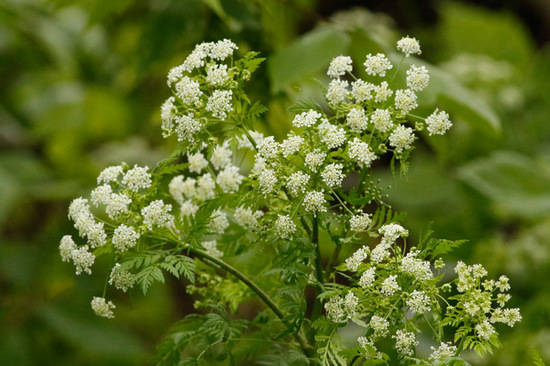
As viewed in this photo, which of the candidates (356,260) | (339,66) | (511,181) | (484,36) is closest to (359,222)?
(356,260)

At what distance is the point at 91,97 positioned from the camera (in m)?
3.52

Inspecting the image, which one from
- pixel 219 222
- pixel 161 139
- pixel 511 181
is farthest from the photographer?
pixel 161 139

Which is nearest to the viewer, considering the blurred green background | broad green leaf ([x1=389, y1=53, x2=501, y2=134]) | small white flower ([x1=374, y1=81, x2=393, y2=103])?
small white flower ([x1=374, y1=81, x2=393, y2=103])

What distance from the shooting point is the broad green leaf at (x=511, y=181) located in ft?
8.55

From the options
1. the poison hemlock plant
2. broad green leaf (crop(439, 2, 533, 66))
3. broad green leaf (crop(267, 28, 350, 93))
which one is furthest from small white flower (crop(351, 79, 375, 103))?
broad green leaf (crop(439, 2, 533, 66))

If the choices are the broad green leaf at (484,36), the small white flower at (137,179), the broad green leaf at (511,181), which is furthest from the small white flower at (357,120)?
the broad green leaf at (484,36)

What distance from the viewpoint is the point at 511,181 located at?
2.68 meters

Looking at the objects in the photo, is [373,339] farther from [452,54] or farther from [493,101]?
[452,54]

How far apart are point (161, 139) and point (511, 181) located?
190 centimetres

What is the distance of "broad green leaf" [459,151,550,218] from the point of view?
2.61 meters

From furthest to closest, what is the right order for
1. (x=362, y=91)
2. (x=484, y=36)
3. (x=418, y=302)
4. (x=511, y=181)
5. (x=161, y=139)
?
(x=484, y=36), (x=161, y=139), (x=511, y=181), (x=362, y=91), (x=418, y=302)

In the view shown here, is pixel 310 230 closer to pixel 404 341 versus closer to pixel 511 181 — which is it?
pixel 404 341

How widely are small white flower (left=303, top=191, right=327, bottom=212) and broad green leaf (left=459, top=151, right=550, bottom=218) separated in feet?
6.18

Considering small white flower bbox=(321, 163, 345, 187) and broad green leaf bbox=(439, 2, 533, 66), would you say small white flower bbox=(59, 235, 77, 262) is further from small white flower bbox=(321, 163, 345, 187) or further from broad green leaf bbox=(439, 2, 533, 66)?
broad green leaf bbox=(439, 2, 533, 66)
